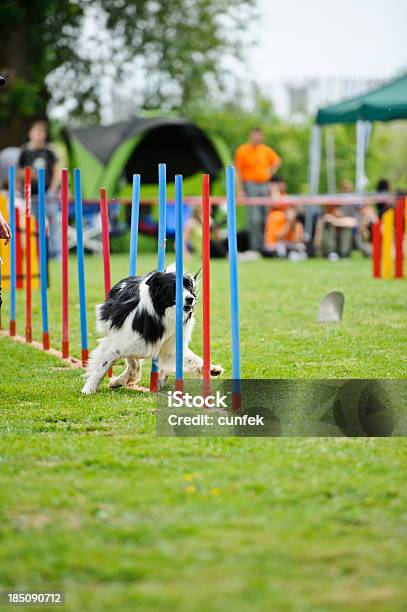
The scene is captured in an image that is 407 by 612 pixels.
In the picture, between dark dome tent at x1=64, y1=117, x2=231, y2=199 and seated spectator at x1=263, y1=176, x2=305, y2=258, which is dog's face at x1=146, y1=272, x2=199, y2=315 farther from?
dark dome tent at x1=64, y1=117, x2=231, y2=199

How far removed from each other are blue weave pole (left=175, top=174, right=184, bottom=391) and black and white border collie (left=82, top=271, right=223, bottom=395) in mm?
169

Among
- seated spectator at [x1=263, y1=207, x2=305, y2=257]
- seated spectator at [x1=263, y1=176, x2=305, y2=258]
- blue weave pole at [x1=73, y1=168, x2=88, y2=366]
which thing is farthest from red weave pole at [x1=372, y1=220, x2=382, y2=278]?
blue weave pole at [x1=73, y1=168, x2=88, y2=366]

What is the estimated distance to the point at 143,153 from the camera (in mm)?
22422

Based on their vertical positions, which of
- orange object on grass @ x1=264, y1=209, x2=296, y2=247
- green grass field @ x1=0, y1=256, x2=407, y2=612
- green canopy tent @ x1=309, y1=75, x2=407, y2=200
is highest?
green canopy tent @ x1=309, y1=75, x2=407, y2=200

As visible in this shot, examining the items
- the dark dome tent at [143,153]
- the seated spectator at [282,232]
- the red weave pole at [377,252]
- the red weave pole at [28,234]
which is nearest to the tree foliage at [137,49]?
the dark dome tent at [143,153]

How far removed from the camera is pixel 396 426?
494 cm

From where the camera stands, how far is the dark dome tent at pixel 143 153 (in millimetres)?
20547

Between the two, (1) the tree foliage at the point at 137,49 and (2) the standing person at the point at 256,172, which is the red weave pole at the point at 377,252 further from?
(1) the tree foliage at the point at 137,49

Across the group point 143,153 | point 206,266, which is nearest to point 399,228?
point 206,266

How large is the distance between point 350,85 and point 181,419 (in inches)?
1114

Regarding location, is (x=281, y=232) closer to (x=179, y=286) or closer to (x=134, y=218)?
(x=134, y=218)

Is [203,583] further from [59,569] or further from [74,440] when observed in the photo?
[74,440]

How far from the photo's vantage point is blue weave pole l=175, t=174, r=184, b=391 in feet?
17.6

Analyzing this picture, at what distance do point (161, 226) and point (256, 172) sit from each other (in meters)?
13.1
